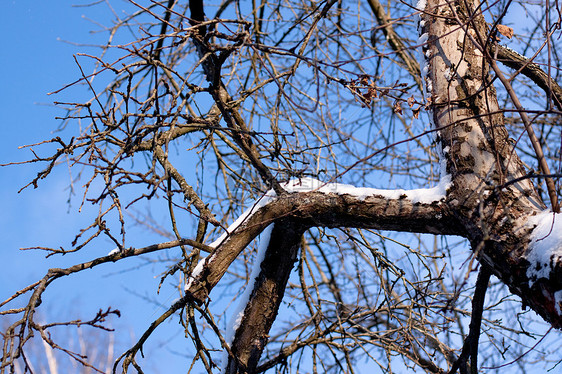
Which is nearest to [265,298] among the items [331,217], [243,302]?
[243,302]

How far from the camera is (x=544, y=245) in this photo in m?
1.90

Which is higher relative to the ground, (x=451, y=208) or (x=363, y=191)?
(x=363, y=191)

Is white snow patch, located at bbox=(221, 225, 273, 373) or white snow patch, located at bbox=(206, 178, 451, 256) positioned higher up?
white snow patch, located at bbox=(206, 178, 451, 256)

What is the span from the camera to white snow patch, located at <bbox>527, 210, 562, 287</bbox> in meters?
1.83

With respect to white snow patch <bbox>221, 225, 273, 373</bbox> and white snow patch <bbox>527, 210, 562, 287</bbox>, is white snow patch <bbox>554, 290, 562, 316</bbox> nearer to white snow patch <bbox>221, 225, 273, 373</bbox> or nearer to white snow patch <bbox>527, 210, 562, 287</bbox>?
white snow patch <bbox>527, 210, 562, 287</bbox>

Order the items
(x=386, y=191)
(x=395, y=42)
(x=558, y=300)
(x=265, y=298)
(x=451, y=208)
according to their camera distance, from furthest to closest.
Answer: (x=395, y=42) → (x=265, y=298) → (x=386, y=191) → (x=451, y=208) → (x=558, y=300)

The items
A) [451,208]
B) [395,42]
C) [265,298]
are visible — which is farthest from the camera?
[395,42]

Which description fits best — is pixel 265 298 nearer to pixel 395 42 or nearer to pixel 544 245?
pixel 544 245

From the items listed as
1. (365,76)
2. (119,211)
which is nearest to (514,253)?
(365,76)

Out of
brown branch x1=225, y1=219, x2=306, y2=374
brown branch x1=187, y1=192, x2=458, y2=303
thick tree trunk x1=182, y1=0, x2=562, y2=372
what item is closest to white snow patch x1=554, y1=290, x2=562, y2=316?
thick tree trunk x1=182, y1=0, x2=562, y2=372

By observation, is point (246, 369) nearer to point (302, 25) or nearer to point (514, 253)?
point (514, 253)

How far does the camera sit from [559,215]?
1.93 meters

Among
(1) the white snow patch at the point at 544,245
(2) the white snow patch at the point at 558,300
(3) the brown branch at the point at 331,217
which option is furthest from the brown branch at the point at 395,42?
(2) the white snow patch at the point at 558,300

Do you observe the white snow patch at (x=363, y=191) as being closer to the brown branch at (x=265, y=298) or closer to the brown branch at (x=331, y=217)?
the brown branch at (x=331, y=217)
